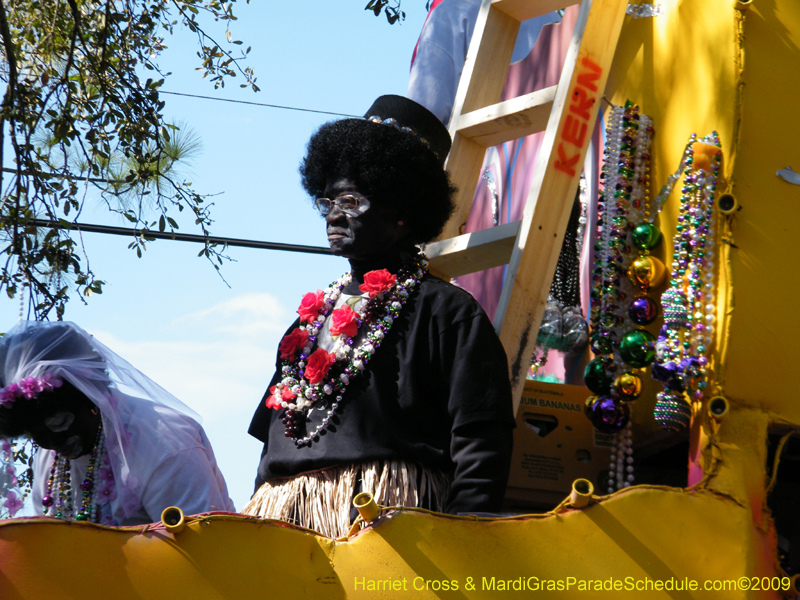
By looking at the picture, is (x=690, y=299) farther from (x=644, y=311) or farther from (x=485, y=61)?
(x=485, y=61)

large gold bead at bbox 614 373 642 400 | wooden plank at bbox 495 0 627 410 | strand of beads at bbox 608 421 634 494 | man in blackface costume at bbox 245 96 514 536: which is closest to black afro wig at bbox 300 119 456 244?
man in blackface costume at bbox 245 96 514 536

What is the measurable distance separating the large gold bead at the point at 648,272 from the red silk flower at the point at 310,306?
0.85 meters

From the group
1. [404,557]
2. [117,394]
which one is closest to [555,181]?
[404,557]

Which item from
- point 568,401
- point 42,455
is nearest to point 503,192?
point 568,401

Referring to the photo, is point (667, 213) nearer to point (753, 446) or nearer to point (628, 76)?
point (628, 76)

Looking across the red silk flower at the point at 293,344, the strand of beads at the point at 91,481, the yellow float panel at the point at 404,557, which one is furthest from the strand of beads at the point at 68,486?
the yellow float panel at the point at 404,557

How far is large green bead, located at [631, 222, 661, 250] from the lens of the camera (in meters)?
2.48

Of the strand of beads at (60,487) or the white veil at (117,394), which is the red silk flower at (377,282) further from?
the strand of beads at (60,487)

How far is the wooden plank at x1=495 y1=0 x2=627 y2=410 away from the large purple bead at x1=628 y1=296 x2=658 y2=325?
24 centimetres

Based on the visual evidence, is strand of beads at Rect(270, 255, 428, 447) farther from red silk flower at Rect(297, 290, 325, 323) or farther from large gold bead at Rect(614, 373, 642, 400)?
large gold bead at Rect(614, 373, 642, 400)

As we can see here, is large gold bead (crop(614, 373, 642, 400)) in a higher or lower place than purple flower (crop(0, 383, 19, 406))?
higher

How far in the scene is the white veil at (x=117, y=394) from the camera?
2963 mm

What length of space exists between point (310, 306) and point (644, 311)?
886 mm

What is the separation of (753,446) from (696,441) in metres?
0.13
